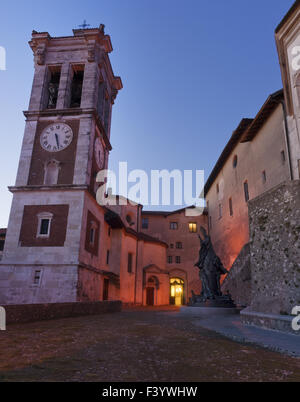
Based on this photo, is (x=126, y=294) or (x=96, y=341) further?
(x=126, y=294)

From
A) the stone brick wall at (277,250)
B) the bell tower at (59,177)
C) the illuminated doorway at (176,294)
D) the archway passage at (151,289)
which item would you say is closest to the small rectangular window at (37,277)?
the bell tower at (59,177)

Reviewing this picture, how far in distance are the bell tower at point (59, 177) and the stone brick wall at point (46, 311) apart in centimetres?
501

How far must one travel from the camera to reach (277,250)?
8086 millimetres

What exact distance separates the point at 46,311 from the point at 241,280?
45.5ft

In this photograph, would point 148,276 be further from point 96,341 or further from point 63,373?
point 63,373

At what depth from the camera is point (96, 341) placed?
6090mm

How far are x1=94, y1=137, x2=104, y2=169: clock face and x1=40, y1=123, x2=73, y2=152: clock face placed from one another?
2.57m

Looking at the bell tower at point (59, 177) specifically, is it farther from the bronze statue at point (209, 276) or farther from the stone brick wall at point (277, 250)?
the stone brick wall at point (277, 250)

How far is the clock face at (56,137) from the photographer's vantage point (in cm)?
2345

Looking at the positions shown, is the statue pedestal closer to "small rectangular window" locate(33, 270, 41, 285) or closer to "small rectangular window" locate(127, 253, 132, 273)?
"small rectangular window" locate(33, 270, 41, 285)

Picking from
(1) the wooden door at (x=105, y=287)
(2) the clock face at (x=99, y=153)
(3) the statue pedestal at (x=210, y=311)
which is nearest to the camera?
(3) the statue pedestal at (x=210, y=311)

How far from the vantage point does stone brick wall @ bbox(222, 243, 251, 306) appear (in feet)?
61.4
